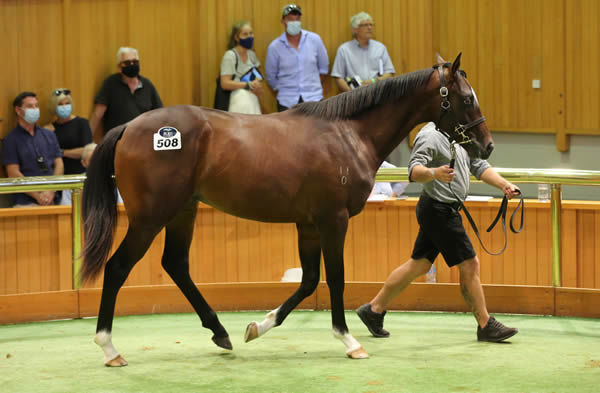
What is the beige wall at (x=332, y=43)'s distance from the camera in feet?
29.6

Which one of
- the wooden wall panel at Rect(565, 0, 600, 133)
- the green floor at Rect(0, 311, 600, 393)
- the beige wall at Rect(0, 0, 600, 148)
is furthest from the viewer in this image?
the wooden wall panel at Rect(565, 0, 600, 133)

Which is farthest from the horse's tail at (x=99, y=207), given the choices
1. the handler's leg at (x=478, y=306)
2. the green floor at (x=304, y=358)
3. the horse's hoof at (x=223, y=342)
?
the handler's leg at (x=478, y=306)

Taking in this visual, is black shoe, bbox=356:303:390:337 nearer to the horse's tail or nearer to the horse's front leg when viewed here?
the horse's front leg

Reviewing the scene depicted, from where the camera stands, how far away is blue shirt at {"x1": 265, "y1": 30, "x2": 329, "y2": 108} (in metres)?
9.73

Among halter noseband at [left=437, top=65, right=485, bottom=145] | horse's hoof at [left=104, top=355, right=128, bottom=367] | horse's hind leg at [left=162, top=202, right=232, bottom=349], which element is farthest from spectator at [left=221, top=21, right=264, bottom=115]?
horse's hoof at [left=104, top=355, right=128, bottom=367]

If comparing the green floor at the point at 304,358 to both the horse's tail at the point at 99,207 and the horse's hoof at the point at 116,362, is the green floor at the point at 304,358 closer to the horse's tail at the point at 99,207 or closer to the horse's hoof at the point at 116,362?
the horse's hoof at the point at 116,362

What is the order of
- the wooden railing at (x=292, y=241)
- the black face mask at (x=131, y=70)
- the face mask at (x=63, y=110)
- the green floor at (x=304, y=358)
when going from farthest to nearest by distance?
1. the black face mask at (x=131, y=70)
2. the face mask at (x=63, y=110)
3. the wooden railing at (x=292, y=241)
4. the green floor at (x=304, y=358)

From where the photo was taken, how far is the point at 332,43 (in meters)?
10.5

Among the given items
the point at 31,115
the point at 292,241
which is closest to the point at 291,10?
the point at 31,115

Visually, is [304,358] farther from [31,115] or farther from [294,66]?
[294,66]

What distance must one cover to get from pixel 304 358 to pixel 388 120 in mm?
1572

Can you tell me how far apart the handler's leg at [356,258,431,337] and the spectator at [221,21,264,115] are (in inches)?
147

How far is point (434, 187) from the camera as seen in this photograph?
584cm

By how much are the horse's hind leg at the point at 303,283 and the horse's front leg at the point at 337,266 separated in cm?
21
